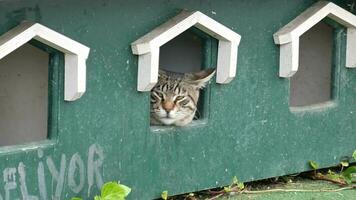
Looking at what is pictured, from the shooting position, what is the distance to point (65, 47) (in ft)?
13.5

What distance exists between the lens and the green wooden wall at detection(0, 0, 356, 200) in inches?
165

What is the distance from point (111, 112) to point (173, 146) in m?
0.39

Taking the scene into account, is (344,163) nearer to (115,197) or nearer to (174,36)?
(174,36)

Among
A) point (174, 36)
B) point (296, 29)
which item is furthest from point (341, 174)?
point (174, 36)

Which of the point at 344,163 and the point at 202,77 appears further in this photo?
the point at 344,163

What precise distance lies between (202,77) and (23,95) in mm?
802

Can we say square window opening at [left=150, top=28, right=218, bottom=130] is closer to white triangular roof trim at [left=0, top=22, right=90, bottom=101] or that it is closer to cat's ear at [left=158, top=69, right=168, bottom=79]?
cat's ear at [left=158, top=69, right=168, bottom=79]

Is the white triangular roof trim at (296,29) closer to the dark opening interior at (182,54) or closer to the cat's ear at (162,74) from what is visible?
the dark opening interior at (182,54)

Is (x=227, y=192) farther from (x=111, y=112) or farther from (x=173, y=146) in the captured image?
(x=111, y=112)

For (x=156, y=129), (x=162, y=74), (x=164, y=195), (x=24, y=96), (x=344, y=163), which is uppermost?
(x=162, y=74)

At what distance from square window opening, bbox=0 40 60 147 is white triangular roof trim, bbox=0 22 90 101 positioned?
2.30 ft

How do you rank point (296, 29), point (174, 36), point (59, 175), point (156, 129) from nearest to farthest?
1. point (59, 175)
2. point (174, 36)
3. point (156, 129)
4. point (296, 29)

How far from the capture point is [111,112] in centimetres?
441

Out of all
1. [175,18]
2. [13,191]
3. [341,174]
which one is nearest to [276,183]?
[341,174]
